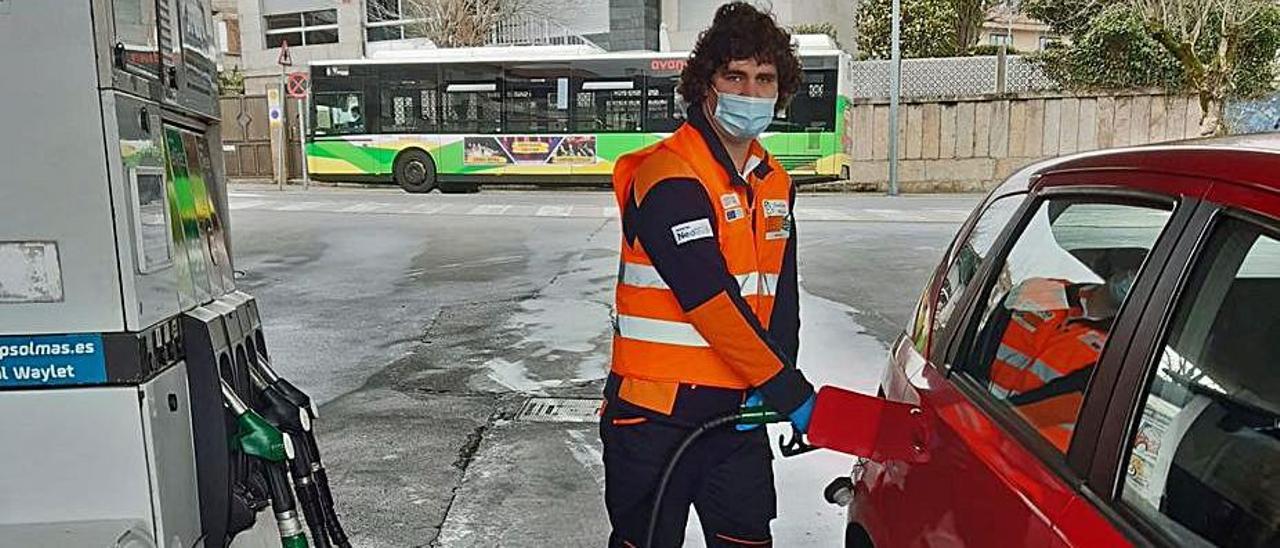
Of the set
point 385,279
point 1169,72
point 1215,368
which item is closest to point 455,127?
point 385,279

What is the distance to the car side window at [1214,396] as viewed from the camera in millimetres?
1512

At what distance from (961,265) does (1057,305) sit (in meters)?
0.43

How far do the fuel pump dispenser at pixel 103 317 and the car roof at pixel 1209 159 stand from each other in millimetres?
1885

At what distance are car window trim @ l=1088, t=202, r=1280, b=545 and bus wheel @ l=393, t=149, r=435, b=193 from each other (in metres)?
19.4

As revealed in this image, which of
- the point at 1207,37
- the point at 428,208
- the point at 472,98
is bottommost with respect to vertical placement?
the point at 428,208

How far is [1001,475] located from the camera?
6.15 ft

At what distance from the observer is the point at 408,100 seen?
2014 cm

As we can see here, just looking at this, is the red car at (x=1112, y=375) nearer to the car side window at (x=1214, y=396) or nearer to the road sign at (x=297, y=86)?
the car side window at (x=1214, y=396)

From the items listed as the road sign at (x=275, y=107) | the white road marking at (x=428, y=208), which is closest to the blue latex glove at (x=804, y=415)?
the white road marking at (x=428, y=208)

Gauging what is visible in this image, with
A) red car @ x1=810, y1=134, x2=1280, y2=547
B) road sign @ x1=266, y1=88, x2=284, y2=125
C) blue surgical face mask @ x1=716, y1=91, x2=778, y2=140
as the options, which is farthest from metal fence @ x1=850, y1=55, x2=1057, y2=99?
red car @ x1=810, y1=134, x2=1280, y2=547

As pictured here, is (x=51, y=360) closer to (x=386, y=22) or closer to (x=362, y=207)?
(x=362, y=207)

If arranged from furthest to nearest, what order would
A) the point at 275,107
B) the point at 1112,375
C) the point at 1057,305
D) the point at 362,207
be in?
the point at 275,107
the point at 362,207
the point at 1057,305
the point at 1112,375

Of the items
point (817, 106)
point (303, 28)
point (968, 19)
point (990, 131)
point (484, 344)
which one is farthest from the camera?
point (303, 28)

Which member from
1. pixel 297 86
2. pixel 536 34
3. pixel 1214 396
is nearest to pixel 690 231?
pixel 1214 396
